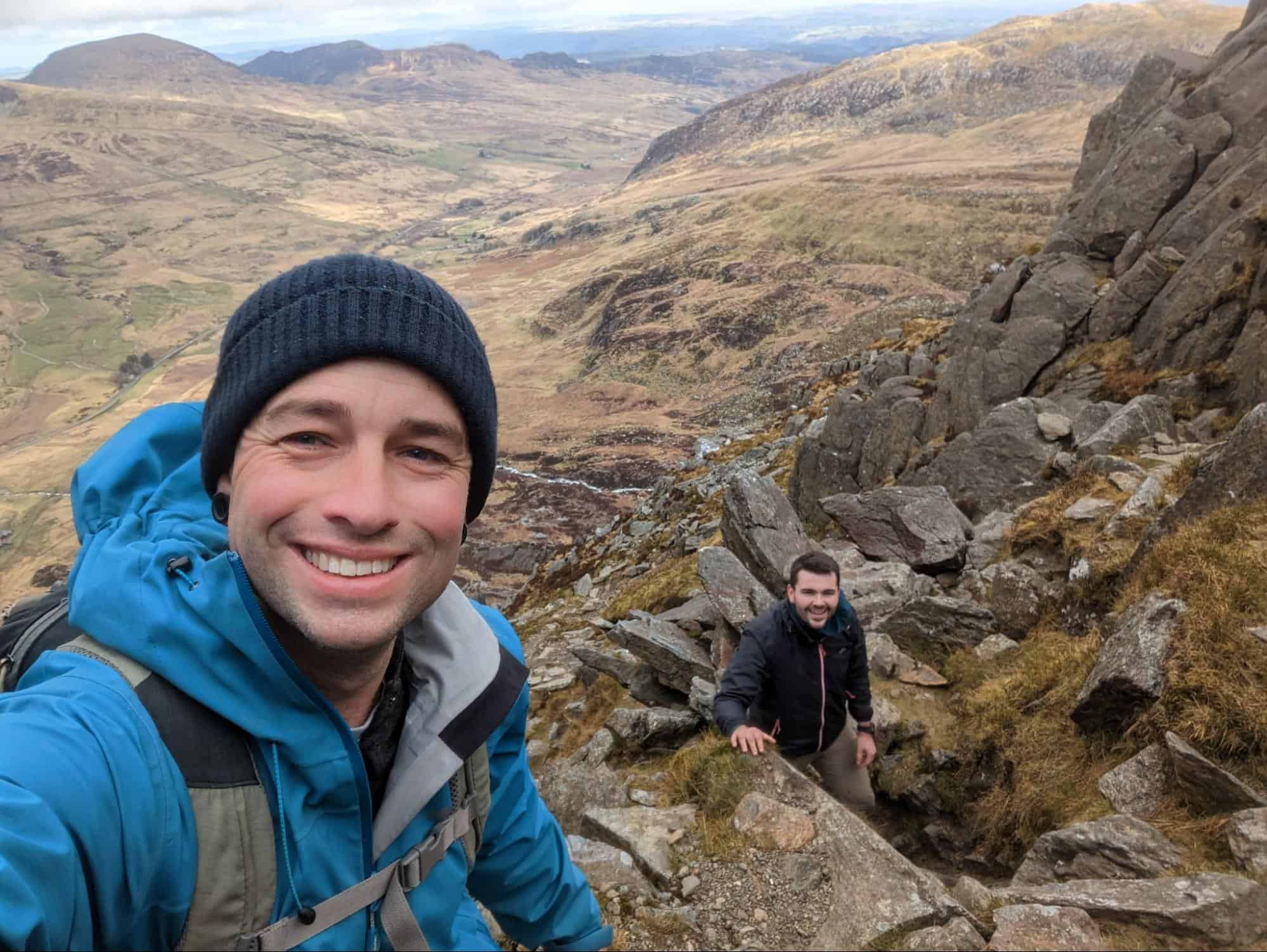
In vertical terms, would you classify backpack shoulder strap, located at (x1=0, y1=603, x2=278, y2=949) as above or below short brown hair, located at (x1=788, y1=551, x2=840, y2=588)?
above

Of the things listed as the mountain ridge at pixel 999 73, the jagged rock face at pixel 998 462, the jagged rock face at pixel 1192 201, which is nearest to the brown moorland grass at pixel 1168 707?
the jagged rock face at pixel 998 462

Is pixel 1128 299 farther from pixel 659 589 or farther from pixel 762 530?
pixel 659 589

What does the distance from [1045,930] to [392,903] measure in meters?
4.21

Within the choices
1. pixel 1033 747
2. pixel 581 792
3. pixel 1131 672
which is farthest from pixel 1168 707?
pixel 581 792

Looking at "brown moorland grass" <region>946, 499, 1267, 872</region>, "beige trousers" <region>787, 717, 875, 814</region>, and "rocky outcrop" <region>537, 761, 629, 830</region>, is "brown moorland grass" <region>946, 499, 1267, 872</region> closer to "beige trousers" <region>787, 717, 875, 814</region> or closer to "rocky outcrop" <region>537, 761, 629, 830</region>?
"beige trousers" <region>787, 717, 875, 814</region>

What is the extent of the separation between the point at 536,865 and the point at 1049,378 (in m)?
19.7

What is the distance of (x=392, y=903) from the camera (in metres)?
2.48

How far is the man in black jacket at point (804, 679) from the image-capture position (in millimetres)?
6824

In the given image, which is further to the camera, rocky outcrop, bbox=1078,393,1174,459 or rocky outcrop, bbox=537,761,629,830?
rocky outcrop, bbox=1078,393,1174,459

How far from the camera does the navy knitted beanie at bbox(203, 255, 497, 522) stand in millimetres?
2451

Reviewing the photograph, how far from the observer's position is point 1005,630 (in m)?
10.3

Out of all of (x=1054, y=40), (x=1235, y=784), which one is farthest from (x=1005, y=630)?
(x=1054, y=40)

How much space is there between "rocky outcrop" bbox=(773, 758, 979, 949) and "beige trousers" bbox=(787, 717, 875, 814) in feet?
5.13

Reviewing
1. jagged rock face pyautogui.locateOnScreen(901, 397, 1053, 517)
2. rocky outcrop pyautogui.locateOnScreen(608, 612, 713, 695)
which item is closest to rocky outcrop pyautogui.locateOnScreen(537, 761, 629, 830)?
rocky outcrop pyautogui.locateOnScreen(608, 612, 713, 695)
